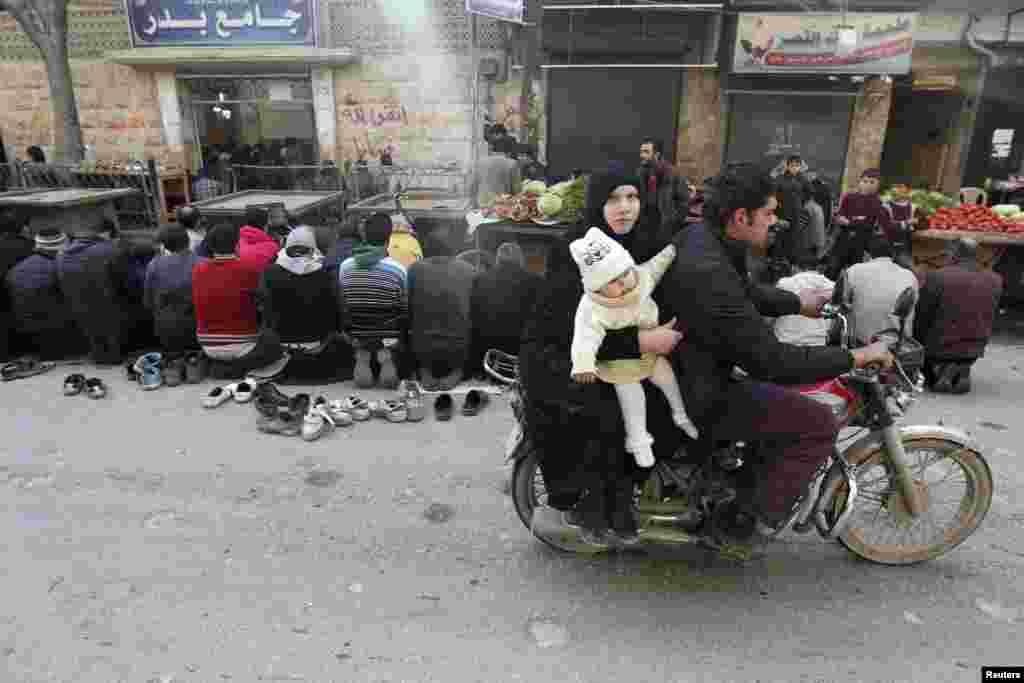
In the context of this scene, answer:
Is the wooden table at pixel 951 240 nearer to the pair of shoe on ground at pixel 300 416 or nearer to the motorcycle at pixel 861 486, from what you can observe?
the motorcycle at pixel 861 486

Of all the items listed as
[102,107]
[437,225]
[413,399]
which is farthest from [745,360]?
[102,107]

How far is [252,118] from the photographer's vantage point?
47.5ft

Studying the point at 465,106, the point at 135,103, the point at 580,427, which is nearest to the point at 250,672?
the point at 580,427

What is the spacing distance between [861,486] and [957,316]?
292 cm

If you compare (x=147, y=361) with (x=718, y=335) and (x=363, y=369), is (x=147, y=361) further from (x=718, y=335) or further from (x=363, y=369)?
(x=718, y=335)

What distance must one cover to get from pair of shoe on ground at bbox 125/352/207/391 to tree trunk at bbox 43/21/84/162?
9534 mm

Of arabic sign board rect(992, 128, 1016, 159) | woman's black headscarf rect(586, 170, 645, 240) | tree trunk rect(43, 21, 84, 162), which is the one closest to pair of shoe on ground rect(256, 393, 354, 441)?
woman's black headscarf rect(586, 170, 645, 240)

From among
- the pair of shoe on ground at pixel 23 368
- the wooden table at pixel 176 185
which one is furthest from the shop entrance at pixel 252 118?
the pair of shoe on ground at pixel 23 368

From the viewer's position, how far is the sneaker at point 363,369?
538cm

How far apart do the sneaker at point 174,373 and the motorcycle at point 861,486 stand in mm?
3499

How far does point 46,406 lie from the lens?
201 inches

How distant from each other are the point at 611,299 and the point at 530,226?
4676 mm

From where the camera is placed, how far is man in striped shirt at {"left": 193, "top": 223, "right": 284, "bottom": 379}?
16.9 ft

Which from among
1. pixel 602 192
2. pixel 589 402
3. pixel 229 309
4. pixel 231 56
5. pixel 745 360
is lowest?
pixel 229 309
